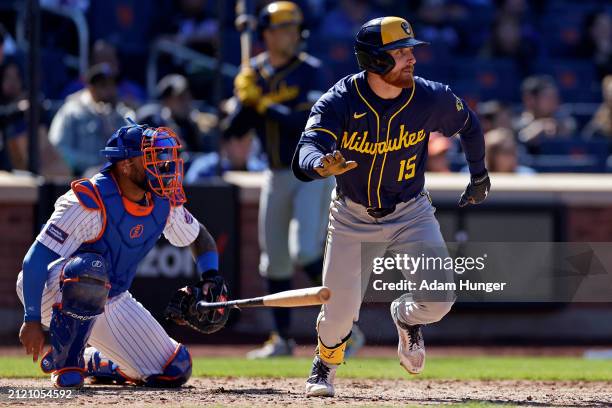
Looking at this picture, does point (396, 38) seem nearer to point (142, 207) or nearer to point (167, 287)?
point (142, 207)

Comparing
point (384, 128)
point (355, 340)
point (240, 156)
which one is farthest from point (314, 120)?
point (240, 156)

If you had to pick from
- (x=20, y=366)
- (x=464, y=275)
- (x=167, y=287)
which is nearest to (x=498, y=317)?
(x=167, y=287)

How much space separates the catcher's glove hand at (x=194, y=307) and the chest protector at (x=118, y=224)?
0.97 feet

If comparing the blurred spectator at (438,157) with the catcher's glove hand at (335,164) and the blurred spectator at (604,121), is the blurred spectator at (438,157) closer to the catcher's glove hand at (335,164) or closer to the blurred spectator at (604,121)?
the blurred spectator at (604,121)

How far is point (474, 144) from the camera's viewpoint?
6418mm

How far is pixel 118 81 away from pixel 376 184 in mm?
6667

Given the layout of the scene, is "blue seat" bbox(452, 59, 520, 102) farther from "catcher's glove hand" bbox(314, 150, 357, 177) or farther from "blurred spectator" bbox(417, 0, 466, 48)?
"catcher's glove hand" bbox(314, 150, 357, 177)

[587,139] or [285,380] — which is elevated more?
[587,139]

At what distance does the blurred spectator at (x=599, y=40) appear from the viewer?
1444cm

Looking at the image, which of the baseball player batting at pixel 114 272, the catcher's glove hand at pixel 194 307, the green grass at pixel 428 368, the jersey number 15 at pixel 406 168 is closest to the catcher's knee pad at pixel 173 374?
the baseball player batting at pixel 114 272

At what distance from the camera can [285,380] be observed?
7.10 m

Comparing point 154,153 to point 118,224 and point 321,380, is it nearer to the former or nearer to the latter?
point 118,224

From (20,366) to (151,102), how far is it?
16.6 ft

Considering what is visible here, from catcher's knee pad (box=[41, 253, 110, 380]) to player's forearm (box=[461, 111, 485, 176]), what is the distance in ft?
6.25
